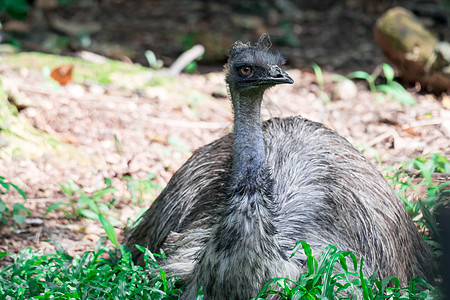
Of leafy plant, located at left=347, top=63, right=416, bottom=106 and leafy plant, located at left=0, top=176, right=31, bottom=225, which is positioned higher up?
leafy plant, located at left=347, top=63, right=416, bottom=106

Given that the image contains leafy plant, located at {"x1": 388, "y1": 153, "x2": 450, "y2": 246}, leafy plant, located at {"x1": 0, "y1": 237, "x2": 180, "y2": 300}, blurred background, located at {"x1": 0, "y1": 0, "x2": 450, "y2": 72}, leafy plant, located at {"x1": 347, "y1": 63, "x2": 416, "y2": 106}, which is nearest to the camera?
leafy plant, located at {"x1": 0, "y1": 237, "x2": 180, "y2": 300}

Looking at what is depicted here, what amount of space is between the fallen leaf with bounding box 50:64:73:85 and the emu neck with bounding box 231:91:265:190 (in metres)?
3.83

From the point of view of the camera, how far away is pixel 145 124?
5.91 meters

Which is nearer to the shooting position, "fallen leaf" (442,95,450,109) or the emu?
the emu

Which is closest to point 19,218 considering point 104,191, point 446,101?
point 104,191

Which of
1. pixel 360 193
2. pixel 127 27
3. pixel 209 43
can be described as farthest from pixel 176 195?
pixel 127 27

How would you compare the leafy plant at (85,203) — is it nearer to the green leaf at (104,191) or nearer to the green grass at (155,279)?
the green leaf at (104,191)

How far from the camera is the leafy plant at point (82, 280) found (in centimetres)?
311

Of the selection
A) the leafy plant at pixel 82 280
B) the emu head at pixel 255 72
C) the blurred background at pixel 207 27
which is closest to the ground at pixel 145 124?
the blurred background at pixel 207 27

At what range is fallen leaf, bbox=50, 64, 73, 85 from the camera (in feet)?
20.7

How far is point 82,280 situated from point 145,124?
2.76m

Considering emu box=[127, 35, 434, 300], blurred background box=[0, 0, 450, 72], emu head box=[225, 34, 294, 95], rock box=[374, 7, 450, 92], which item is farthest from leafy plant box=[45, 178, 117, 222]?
rock box=[374, 7, 450, 92]

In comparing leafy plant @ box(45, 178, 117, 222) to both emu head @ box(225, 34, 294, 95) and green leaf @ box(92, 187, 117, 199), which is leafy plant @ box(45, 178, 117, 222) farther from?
emu head @ box(225, 34, 294, 95)

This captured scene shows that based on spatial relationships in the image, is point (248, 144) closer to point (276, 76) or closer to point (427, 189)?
point (276, 76)
